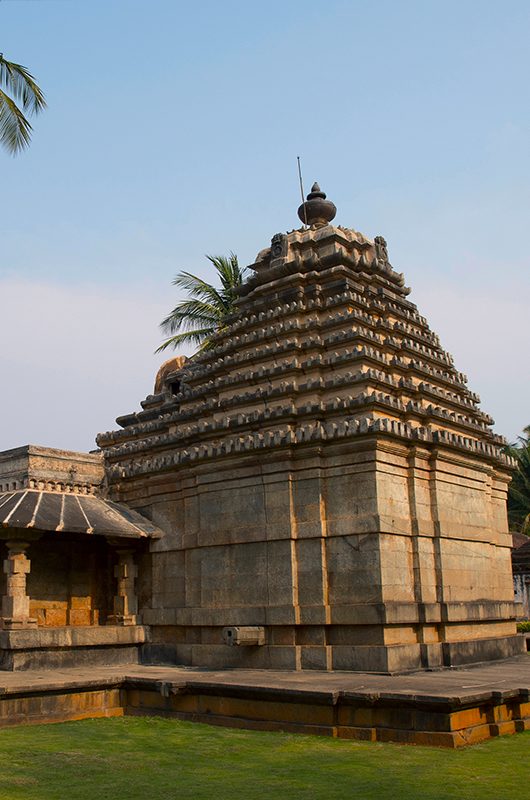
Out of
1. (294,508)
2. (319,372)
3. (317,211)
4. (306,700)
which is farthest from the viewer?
(317,211)

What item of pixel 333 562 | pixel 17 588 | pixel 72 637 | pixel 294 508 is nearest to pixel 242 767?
pixel 333 562

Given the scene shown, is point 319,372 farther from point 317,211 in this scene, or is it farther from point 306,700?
point 306,700

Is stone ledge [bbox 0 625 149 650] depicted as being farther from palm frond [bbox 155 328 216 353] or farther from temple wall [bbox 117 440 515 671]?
palm frond [bbox 155 328 216 353]

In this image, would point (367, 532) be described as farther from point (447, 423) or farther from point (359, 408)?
point (447, 423)

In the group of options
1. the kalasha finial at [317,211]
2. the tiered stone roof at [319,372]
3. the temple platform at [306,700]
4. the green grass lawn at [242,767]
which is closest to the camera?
the green grass lawn at [242,767]

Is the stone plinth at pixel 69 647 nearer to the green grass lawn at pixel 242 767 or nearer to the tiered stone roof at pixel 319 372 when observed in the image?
the tiered stone roof at pixel 319 372

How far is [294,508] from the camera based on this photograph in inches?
648

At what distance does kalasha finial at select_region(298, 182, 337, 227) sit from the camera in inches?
833

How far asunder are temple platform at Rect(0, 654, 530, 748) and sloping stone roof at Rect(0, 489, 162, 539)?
2.91 meters

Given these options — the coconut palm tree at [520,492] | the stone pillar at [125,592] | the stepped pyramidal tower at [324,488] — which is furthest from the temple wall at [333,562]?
the coconut palm tree at [520,492]

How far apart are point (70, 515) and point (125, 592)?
247 cm

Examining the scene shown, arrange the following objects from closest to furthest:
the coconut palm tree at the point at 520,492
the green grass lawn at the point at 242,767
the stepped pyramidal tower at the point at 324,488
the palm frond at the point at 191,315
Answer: the green grass lawn at the point at 242,767 < the stepped pyramidal tower at the point at 324,488 < the palm frond at the point at 191,315 < the coconut palm tree at the point at 520,492

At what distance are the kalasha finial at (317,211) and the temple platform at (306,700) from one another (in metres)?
11.3

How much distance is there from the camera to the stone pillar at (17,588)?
56.1ft
